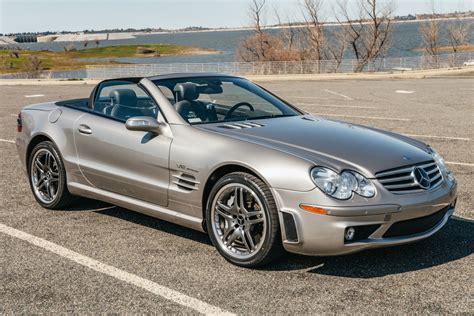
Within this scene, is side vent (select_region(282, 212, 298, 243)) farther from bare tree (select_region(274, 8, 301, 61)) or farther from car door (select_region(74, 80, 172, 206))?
bare tree (select_region(274, 8, 301, 61))

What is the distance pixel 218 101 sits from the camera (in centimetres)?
604

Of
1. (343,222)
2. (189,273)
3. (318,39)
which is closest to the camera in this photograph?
(343,222)

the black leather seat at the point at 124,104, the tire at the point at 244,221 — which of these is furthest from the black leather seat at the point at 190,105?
the tire at the point at 244,221

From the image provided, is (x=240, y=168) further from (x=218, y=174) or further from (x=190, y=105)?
(x=190, y=105)

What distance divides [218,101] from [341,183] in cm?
193

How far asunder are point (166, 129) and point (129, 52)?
156147mm

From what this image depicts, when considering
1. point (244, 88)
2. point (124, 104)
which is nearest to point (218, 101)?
point (244, 88)

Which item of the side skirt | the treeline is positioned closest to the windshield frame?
the side skirt

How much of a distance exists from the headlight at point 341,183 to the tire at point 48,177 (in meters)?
3.05

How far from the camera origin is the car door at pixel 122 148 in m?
5.43

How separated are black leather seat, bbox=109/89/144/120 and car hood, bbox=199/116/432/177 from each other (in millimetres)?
924

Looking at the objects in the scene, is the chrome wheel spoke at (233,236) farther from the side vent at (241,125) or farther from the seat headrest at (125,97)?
the seat headrest at (125,97)

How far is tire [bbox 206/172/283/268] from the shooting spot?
4.61 metres

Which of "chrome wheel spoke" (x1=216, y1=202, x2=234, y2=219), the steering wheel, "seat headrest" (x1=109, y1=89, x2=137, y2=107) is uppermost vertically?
"seat headrest" (x1=109, y1=89, x2=137, y2=107)
